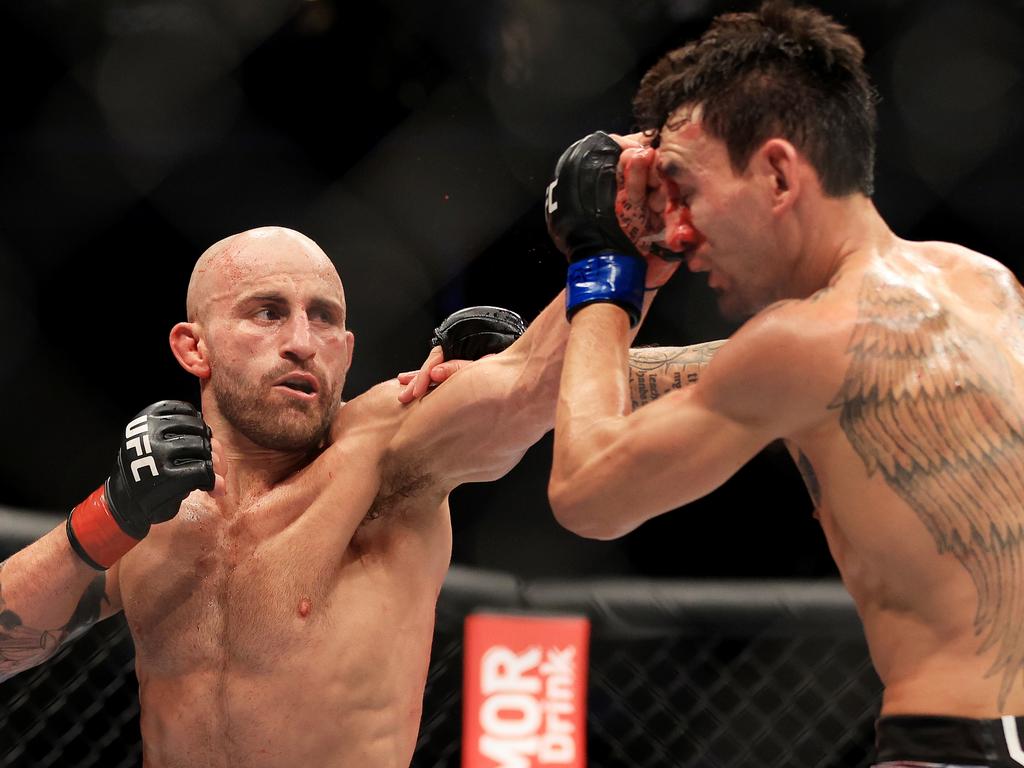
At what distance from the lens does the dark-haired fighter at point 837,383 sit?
1.08 metres

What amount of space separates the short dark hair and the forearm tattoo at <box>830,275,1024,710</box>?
185 mm

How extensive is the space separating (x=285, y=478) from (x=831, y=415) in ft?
2.85

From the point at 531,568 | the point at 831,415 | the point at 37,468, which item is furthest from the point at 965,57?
the point at 37,468

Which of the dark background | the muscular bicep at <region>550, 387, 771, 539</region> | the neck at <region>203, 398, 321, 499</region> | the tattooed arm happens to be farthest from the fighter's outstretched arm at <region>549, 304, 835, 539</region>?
the dark background

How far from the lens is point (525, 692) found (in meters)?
2.11

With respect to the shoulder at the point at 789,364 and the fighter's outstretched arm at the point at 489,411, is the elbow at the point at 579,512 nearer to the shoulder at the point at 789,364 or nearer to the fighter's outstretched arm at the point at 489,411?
the shoulder at the point at 789,364

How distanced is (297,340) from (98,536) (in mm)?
379

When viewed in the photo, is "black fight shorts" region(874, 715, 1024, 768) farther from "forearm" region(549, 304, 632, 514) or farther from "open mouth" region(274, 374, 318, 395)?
"open mouth" region(274, 374, 318, 395)

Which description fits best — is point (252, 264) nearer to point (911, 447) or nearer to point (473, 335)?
point (473, 335)

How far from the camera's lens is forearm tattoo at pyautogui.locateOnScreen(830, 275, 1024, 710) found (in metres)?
1.07

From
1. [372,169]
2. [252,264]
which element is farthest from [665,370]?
[372,169]

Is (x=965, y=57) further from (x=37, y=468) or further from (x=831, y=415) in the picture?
(x=37, y=468)

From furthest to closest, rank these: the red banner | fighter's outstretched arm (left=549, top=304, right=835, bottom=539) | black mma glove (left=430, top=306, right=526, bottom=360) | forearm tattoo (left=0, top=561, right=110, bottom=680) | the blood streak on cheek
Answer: the red banner → black mma glove (left=430, top=306, right=526, bottom=360) → forearm tattoo (left=0, top=561, right=110, bottom=680) → the blood streak on cheek → fighter's outstretched arm (left=549, top=304, right=835, bottom=539)

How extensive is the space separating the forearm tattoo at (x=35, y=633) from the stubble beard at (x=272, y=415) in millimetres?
310
